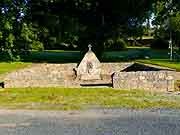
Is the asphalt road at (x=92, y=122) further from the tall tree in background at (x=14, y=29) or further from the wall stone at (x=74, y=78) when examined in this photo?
the wall stone at (x=74, y=78)

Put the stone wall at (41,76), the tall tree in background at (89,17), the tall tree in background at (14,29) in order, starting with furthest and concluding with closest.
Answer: the tall tree in background at (89,17) < the stone wall at (41,76) < the tall tree in background at (14,29)

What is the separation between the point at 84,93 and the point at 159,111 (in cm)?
520

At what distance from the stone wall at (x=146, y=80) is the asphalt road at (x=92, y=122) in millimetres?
6753

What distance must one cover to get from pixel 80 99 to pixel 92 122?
4.93 meters

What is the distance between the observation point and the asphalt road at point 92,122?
36.7 feet

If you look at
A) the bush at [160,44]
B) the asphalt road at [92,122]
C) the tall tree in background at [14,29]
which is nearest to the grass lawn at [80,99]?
the asphalt road at [92,122]

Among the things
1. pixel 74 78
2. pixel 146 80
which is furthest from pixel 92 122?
pixel 74 78

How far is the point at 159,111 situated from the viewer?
14.5 meters

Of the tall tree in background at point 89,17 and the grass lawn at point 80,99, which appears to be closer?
the grass lawn at point 80,99

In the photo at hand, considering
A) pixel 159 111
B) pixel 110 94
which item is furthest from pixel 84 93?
pixel 159 111

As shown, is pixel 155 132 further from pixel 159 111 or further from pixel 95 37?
pixel 95 37

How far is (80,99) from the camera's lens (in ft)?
57.3

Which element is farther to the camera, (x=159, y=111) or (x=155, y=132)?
(x=159, y=111)

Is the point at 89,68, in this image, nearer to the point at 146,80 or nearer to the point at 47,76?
the point at 47,76
